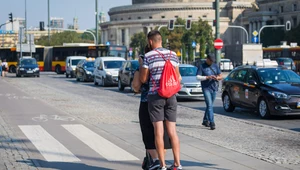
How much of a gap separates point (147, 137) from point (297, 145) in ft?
14.7

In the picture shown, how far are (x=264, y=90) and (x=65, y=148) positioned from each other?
7762 millimetres

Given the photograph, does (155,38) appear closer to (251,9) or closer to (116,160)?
(116,160)

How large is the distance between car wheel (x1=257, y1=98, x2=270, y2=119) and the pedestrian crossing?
204 inches

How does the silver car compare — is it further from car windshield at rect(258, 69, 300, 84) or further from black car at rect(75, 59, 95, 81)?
black car at rect(75, 59, 95, 81)

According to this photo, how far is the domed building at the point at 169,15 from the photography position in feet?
518

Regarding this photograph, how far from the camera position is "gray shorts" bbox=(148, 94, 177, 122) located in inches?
336

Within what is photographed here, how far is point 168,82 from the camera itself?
28.1ft

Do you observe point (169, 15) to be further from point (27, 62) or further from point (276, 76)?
point (276, 76)

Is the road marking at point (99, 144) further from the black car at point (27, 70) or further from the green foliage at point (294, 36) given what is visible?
the green foliage at point (294, 36)

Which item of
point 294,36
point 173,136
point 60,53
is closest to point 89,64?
point 60,53

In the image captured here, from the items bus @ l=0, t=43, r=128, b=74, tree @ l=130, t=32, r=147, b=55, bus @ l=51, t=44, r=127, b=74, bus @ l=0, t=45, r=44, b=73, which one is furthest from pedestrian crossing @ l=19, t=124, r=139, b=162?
tree @ l=130, t=32, r=147, b=55

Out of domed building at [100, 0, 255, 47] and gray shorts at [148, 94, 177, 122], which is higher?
domed building at [100, 0, 255, 47]

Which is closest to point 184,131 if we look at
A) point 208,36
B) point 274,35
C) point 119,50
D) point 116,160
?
point 116,160

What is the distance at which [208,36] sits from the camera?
10688cm
